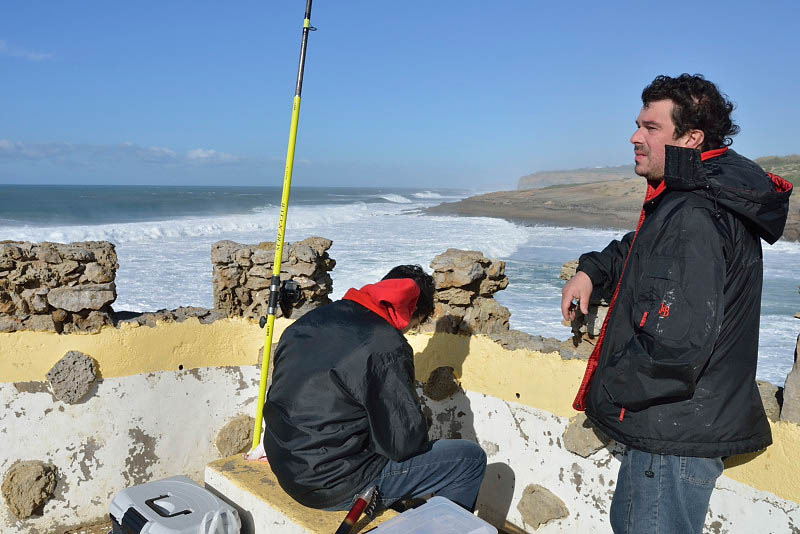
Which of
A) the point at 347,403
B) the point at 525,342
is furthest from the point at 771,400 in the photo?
the point at 347,403

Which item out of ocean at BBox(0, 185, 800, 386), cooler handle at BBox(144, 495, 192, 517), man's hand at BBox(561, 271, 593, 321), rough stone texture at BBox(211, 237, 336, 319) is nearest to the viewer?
man's hand at BBox(561, 271, 593, 321)

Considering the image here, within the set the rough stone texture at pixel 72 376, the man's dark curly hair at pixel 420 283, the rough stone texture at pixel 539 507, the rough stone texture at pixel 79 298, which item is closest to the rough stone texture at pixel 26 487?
the rough stone texture at pixel 72 376

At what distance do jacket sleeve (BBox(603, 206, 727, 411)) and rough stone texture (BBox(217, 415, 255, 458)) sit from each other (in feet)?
9.28

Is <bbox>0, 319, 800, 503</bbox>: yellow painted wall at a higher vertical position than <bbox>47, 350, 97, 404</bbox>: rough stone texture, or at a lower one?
higher

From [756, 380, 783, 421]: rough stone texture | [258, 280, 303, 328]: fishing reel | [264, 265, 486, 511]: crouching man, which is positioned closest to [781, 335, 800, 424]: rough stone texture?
[756, 380, 783, 421]: rough stone texture

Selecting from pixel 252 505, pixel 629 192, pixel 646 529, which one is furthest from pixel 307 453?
pixel 629 192

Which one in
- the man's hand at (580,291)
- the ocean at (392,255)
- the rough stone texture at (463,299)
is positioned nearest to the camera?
the man's hand at (580,291)

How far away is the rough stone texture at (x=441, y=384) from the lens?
4027 mm

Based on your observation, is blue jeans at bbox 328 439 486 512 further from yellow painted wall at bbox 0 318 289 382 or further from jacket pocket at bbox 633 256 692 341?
yellow painted wall at bbox 0 318 289 382

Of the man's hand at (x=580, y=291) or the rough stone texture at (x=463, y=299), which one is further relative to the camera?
the rough stone texture at (x=463, y=299)

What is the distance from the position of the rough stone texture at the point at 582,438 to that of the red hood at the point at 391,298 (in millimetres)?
1144

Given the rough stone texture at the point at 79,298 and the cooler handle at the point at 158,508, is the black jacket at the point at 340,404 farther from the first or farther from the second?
the rough stone texture at the point at 79,298

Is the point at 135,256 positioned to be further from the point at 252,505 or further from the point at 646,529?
the point at 646,529

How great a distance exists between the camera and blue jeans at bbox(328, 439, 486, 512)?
294 centimetres
